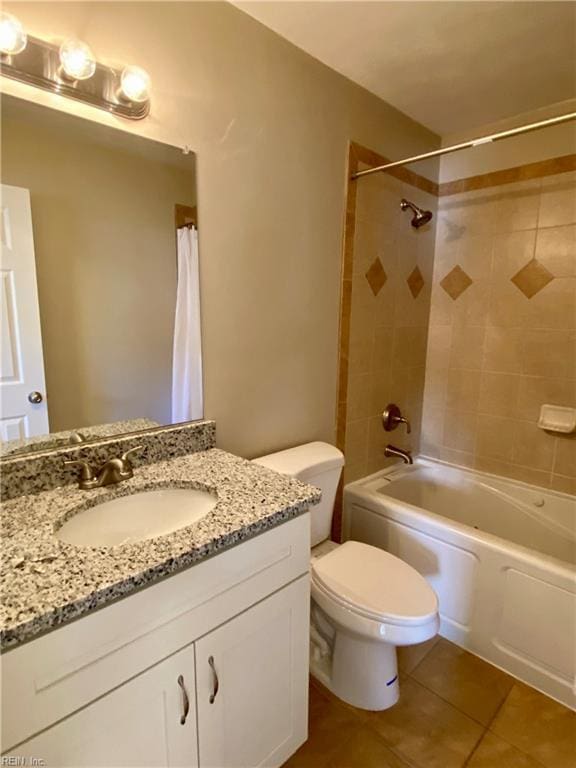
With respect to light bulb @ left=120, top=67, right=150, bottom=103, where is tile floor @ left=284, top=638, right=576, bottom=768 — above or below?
below

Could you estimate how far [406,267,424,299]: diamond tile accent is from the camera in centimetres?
228

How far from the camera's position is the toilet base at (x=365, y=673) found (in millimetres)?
1449

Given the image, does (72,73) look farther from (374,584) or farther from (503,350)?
(503,350)

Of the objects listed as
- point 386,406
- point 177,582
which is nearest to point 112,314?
point 177,582

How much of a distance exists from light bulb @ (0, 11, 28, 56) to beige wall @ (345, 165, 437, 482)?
1323 mm

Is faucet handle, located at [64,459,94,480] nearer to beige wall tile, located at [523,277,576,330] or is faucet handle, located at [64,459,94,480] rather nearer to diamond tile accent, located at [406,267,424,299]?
diamond tile accent, located at [406,267,424,299]

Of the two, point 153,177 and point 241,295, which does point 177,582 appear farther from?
point 153,177

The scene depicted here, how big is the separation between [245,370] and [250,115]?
906 millimetres

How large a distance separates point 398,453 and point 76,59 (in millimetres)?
2082

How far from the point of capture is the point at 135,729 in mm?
814

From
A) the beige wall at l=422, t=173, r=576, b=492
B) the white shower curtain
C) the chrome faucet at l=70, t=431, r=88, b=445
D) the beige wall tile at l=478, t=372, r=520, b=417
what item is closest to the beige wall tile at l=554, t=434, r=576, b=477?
the beige wall at l=422, t=173, r=576, b=492

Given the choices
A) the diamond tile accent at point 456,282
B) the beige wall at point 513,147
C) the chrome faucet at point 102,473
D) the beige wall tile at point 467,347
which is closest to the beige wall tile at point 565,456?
the beige wall tile at point 467,347

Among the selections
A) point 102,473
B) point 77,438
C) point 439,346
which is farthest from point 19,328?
point 439,346

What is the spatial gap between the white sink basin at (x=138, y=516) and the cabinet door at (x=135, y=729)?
12.1 inches
